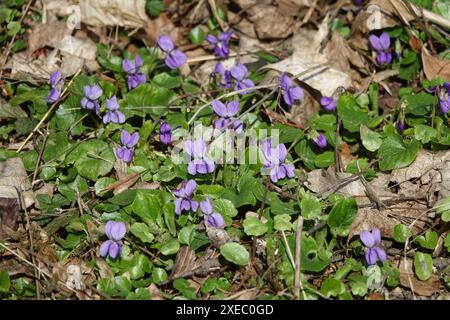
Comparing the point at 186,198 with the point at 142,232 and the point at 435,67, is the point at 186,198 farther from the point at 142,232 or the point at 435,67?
the point at 435,67

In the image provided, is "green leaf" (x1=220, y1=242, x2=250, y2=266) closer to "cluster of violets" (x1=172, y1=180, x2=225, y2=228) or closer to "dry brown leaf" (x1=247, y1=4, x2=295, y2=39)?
"cluster of violets" (x1=172, y1=180, x2=225, y2=228)

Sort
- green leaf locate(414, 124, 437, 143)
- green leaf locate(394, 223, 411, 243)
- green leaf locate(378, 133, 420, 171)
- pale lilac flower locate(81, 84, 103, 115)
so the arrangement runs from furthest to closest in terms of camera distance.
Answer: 1. pale lilac flower locate(81, 84, 103, 115)
2. green leaf locate(414, 124, 437, 143)
3. green leaf locate(378, 133, 420, 171)
4. green leaf locate(394, 223, 411, 243)

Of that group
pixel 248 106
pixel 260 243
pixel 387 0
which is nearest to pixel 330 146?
pixel 248 106

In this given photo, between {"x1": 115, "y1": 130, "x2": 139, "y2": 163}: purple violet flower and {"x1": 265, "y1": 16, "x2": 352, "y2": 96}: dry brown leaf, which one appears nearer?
{"x1": 115, "y1": 130, "x2": 139, "y2": 163}: purple violet flower

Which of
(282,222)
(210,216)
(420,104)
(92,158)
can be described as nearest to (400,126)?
(420,104)

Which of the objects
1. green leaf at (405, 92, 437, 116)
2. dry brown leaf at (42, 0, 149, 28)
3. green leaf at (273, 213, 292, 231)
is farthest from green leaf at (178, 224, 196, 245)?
dry brown leaf at (42, 0, 149, 28)

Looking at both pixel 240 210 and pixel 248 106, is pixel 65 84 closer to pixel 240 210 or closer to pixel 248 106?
pixel 248 106

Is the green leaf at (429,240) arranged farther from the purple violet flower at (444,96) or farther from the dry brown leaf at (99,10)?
the dry brown leaf at (99,10)
